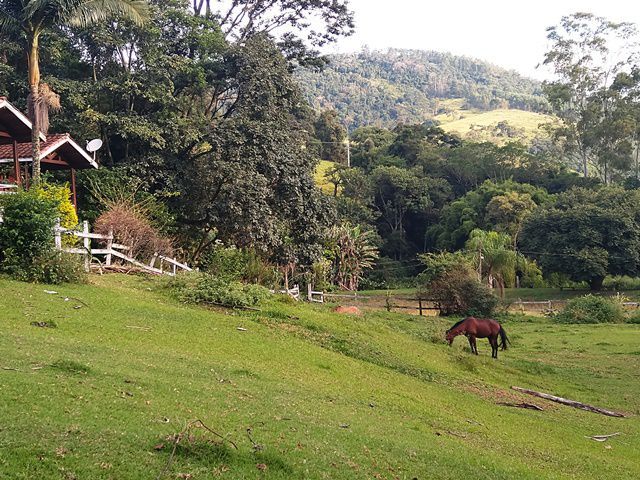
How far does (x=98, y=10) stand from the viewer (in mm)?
20719

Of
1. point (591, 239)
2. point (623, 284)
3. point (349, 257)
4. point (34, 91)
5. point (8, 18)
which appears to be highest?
point (8, 18)

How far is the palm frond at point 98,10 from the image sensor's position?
20047 mm

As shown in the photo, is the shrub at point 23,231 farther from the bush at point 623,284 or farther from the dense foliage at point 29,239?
the bush at point 623,284

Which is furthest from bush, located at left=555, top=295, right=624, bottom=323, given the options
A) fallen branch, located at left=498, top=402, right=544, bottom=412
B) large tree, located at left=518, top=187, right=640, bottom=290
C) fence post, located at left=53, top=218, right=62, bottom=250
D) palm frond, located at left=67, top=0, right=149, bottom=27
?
fence post, located at left=53, top=218, right=62, bottom=250

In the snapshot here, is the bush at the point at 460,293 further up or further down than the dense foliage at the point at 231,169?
further down

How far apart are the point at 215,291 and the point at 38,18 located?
32.3 feet

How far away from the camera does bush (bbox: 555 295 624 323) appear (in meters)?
35.8

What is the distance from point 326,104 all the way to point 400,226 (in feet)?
352

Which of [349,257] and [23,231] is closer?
[23,231]

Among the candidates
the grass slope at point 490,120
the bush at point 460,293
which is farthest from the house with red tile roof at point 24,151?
the grass slope at point 490,120

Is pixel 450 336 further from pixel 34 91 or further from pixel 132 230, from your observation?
pixel 34 91

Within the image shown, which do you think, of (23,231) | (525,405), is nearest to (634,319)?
(525,405)

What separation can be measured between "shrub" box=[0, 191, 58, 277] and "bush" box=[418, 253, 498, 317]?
25.6 m

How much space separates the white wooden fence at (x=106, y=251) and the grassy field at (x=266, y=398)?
123 cm
